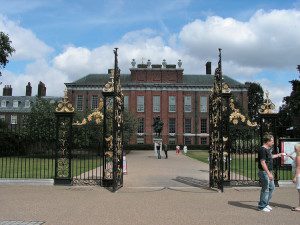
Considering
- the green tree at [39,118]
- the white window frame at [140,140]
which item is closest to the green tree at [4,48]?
the green tree at [39,118]

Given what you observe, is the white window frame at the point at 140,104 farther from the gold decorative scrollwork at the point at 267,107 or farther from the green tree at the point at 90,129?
the gold decorative scrollwork at the point at 267,107

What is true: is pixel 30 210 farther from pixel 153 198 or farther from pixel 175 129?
pixel 175 129

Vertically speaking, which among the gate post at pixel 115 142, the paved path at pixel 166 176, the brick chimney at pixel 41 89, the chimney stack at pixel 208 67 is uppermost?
the chimney stack at pixel 208 67

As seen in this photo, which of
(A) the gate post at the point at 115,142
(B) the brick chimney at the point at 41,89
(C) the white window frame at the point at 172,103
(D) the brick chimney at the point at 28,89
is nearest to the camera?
(A) the gate post at the point at 115,142

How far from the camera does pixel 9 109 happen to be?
7706 cm

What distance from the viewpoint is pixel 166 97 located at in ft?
215

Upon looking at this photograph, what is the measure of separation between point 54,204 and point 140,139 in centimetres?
5471

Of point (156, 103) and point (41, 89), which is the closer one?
point (156, 103)

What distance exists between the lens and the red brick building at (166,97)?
65188mm

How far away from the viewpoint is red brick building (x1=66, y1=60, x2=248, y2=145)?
65.2 metres

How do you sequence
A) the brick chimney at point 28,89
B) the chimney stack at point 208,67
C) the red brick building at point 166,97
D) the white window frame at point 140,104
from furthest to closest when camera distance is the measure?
the brick chimney at point 28,89, the chimney stack at point 208,67, the white window frame at point 140,104, the red brick building at point 166,97

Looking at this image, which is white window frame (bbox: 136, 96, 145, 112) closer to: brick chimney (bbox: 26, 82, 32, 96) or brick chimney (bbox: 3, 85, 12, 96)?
brick chimney (bbox: 26, 82, 32, 96)

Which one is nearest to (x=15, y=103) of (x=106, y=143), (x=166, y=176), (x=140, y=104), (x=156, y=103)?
(x=140, y=104)

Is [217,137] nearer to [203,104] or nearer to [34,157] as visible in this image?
[34,157]
